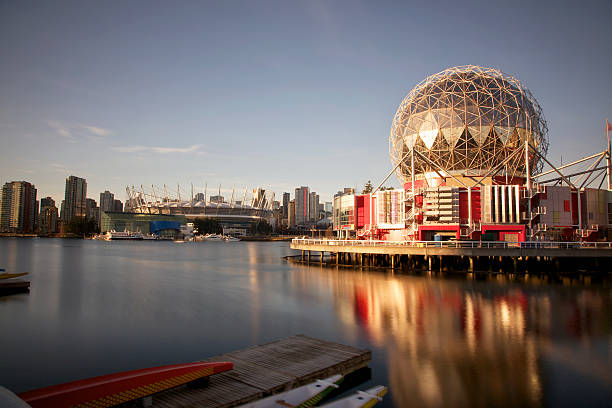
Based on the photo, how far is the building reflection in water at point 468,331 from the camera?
11.5m

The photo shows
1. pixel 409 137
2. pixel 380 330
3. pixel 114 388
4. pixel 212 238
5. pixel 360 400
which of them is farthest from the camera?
pixel 212 238

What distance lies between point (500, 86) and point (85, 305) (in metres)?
47.7

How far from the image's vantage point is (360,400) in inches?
391

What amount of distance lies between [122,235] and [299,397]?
541 ft

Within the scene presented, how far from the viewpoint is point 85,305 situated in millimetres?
25328

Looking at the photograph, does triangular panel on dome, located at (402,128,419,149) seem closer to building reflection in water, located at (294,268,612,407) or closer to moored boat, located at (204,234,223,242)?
building reflection in water, located at (294,268,612,407)

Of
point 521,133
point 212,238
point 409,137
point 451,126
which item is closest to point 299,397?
point 451,126

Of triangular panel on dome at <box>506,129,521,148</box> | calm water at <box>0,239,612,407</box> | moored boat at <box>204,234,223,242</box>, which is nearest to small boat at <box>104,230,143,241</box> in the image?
moored boat at <box>204,234,223,242</box>

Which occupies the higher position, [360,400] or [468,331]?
[360,400]

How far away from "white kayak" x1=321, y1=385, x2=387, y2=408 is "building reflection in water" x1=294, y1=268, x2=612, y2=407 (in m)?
0.74

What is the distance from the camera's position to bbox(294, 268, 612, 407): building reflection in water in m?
11.5

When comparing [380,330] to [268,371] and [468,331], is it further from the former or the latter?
[268,371]

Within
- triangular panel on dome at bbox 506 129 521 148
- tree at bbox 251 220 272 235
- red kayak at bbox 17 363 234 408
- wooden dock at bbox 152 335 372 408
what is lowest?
wooden dock at bbox 152 335 372 408

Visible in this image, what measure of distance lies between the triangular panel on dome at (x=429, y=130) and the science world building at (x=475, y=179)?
0.12 meters
